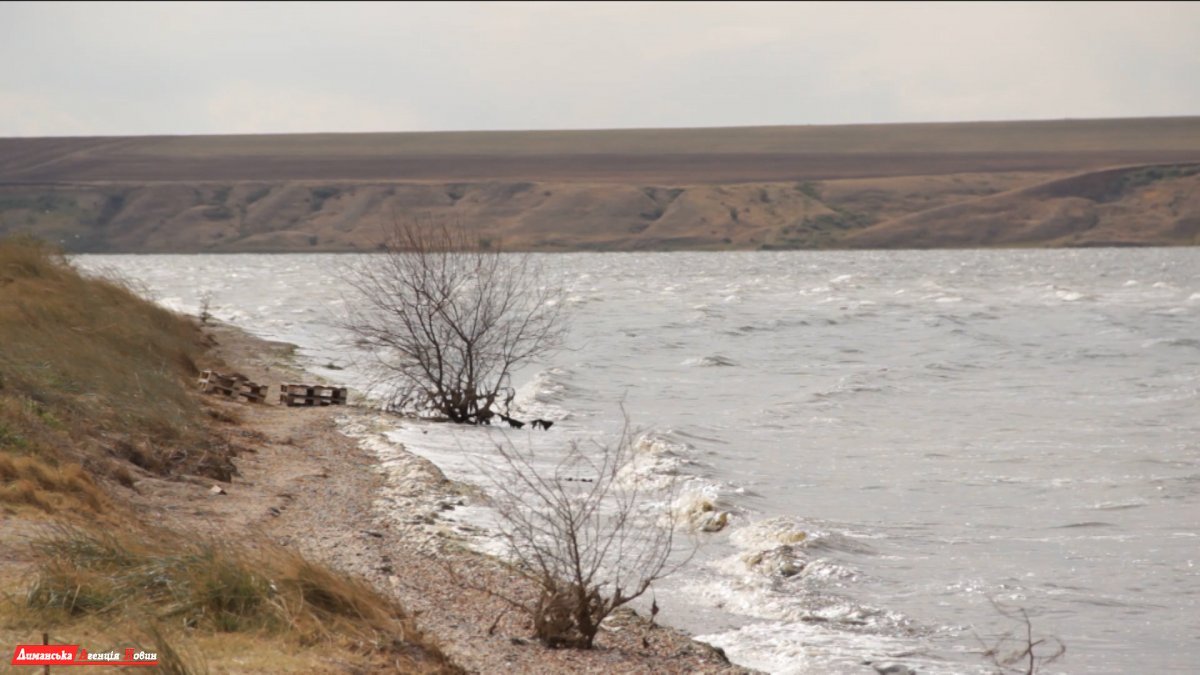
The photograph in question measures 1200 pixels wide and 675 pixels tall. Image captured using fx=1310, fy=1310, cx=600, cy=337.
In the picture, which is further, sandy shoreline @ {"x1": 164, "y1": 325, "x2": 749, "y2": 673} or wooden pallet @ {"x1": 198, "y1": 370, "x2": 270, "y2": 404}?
wooden pallet @ {"x1": 198, "y1": 370, "x2": 270, "y2": 404}

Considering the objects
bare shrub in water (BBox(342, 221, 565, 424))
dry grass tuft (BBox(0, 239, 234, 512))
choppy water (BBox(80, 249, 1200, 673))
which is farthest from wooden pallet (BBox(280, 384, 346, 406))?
choppy water (BBox(80, 249, 1200, 673))

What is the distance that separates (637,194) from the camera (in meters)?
174

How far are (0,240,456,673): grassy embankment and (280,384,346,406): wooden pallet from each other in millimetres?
4912

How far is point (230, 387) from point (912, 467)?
967 centimetres

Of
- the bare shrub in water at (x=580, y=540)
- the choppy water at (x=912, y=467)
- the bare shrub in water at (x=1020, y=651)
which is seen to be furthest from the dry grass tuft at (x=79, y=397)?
the bare shrub in water at (x=1020, y=651)

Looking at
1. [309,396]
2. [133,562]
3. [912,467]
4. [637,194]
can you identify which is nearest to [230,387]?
[309,396]

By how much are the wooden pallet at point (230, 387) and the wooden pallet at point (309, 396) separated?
342 mm

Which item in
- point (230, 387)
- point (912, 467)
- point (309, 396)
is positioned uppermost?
point (230, 387)

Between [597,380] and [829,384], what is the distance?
438cm

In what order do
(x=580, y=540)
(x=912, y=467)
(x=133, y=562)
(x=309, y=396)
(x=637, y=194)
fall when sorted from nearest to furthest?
(x=133, y=562) < (x=580, y=540) < (x=912, y=467) < (x=309, y=396) < (x=637, y=194)

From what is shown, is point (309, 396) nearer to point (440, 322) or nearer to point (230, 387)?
point (230, 387)

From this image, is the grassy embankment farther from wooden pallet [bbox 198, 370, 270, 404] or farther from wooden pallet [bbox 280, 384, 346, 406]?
wooden pallet [bbox 280, 384, 346, 406]

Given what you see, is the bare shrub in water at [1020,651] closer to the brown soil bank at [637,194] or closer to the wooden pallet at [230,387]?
the wooden pallet at [230,387]

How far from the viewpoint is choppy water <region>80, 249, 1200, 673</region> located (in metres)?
9.06
